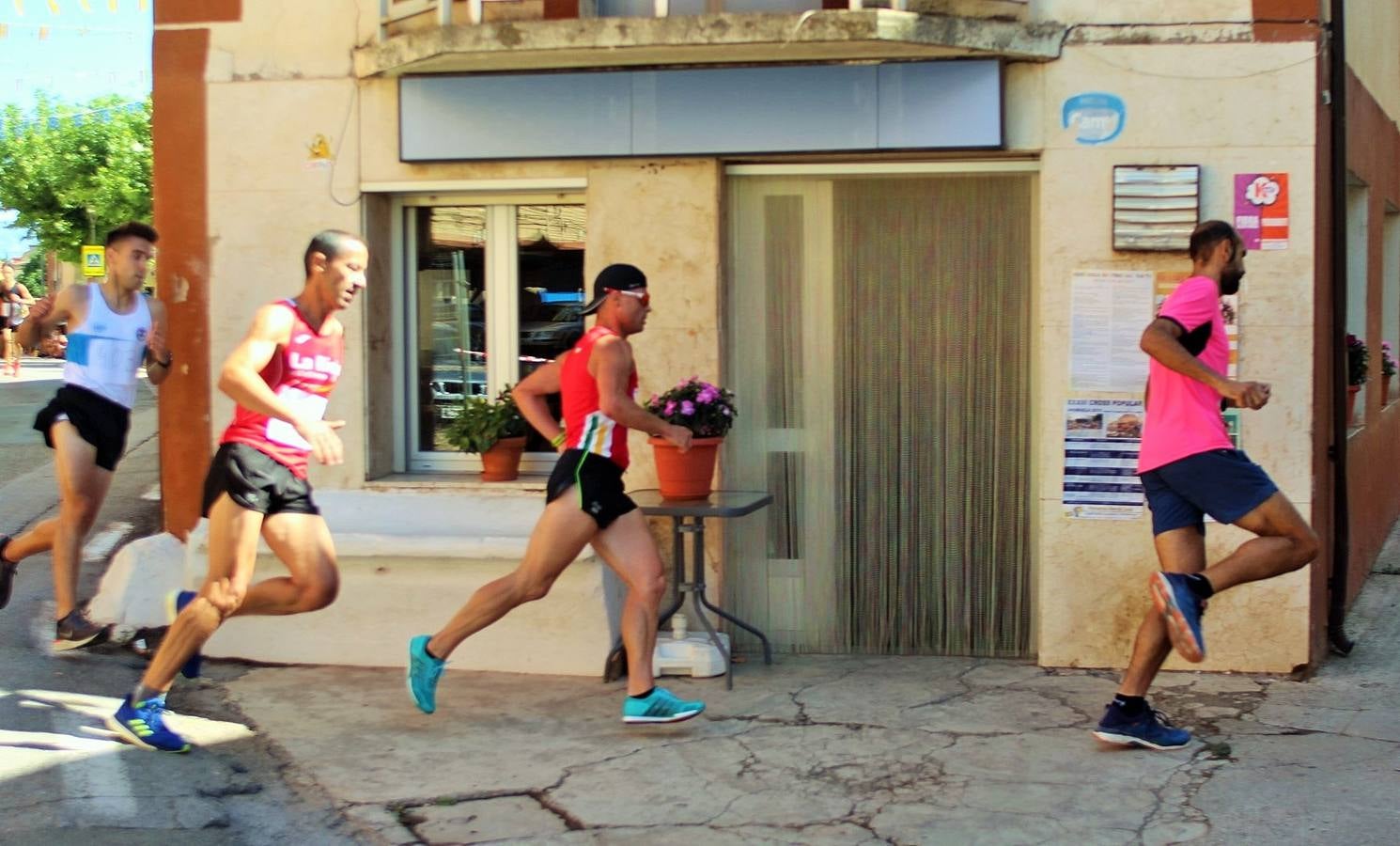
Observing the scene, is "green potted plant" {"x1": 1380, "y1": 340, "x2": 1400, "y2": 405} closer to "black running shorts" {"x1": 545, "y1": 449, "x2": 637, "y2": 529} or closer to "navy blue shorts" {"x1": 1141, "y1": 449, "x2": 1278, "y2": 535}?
"navy blue shorts" {"x1": 1141, "y1": 449, "x2": 1278, "y2": 535}

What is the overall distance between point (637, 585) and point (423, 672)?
0.91 m

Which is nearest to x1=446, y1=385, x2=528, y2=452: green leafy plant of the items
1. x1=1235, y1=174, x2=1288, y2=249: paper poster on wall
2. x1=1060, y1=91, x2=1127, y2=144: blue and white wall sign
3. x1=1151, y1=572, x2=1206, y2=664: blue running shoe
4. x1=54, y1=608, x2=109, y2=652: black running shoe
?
x1=54, y1=608, x2=109, y2=652: black running shoe

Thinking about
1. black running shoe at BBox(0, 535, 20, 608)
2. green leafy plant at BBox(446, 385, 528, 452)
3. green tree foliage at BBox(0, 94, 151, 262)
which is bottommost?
black running shoe at BBox(0, 535, 20, 608)

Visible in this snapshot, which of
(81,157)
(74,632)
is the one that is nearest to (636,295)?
(74,632)

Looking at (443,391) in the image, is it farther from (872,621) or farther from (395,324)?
(872,621)

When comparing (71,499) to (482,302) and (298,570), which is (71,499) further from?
(482,302)

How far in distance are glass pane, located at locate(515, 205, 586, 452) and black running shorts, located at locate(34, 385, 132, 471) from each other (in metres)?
1.87

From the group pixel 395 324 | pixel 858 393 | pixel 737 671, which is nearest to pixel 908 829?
pixel 737 671

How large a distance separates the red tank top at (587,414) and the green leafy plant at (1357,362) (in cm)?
450

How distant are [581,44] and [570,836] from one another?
340 cm

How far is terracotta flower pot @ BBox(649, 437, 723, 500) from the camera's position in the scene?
21.6 ft

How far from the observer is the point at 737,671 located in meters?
6.97

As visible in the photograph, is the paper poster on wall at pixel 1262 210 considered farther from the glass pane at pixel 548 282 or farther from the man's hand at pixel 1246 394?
the glass pane at pixel 548 282

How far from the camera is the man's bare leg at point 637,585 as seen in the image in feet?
19.0
